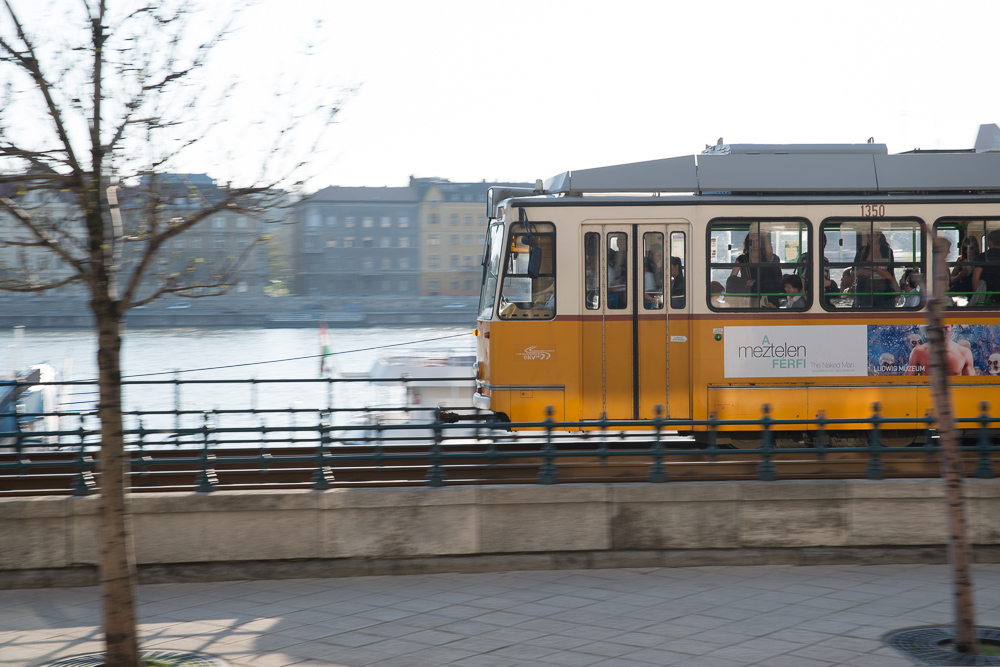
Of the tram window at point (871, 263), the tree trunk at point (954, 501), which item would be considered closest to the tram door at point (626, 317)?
the tram window at point (871, 263)

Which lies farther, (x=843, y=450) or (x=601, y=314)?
(x=601, y=314)

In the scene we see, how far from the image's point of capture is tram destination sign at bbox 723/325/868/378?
1092 cm

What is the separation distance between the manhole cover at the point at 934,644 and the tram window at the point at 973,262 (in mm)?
5924

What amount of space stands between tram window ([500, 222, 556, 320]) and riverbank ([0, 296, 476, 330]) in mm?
48593

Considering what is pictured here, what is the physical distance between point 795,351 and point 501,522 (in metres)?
4.80

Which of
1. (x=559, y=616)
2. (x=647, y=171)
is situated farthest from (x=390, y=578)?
(x=647, y=171)

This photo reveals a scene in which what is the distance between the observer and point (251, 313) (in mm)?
74000

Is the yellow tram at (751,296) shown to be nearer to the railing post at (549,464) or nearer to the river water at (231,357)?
the railing post at (549,464)

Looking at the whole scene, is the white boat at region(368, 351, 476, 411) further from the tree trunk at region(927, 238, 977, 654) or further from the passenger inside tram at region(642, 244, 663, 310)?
the tree trunk at region(927, 238, 977, 654)

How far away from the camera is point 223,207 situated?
5.84 metres

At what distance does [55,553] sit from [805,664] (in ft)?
20.0

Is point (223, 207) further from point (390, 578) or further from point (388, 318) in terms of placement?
point (388, 318)

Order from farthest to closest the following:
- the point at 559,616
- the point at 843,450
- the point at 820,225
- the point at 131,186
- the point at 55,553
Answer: the point at 820,225, the point at 843,450, the point at 55,553, the point at 559,616, the point at 131,186

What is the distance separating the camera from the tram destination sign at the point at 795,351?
10922mm
